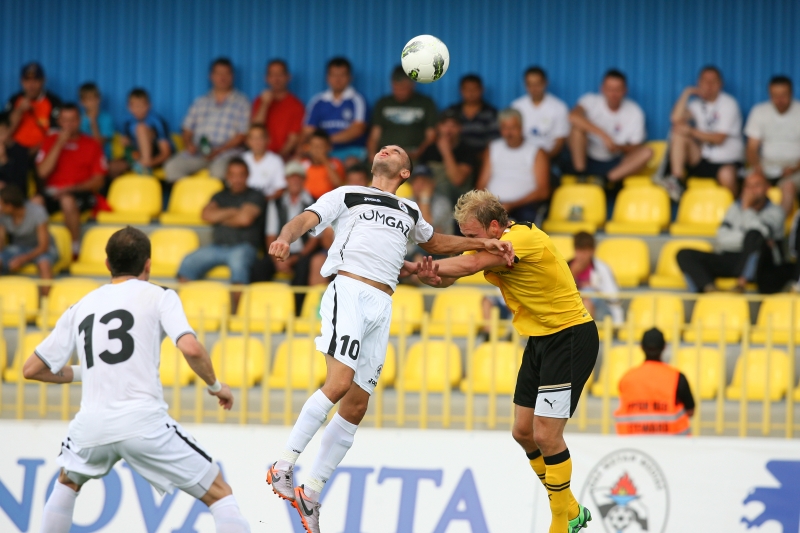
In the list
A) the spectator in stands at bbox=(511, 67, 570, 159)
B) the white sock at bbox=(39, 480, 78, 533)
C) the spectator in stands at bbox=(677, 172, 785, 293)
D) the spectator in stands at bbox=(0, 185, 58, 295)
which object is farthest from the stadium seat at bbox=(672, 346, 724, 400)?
the spectator in stands at bbox=(0, 185, 58, 295)

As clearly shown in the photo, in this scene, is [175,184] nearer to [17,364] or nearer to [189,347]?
[17,364]

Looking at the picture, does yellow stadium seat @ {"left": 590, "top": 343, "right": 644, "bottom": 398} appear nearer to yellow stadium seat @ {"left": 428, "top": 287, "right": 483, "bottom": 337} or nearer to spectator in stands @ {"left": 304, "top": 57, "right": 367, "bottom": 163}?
yellow stadium seat @ {"left": 428, "top": 287, "right": 483, "bottom": 337}

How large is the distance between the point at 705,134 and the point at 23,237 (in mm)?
8528

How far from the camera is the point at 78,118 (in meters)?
14.9

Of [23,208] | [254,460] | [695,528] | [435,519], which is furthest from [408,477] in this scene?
[23,208]

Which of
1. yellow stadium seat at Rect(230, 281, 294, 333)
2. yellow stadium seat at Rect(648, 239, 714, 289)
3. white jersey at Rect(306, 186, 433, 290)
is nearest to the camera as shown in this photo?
white jersey at Rect(306, 186, 433, 290)

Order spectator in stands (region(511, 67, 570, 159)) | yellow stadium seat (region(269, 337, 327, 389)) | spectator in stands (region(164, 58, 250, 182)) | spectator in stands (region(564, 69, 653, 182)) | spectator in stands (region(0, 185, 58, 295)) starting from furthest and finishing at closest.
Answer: spectator in stands (region(164, 58, 250, 182))
spectator in stands (region(511, 67, 570, 159))
spectator in stands (region(564, 69, 653, 182))
spectator in stands (region(0, 185, 58, 295))
yellow stadium seat (region(269, 337, 327, 389))

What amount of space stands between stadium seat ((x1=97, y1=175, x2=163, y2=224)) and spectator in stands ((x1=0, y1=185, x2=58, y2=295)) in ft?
3.81

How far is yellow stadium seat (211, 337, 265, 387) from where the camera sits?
1110cm

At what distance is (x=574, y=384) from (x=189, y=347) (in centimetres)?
296

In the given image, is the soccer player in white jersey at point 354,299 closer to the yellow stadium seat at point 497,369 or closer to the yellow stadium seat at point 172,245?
the yellow stadium seat at point 497,369

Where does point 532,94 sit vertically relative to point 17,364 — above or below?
above

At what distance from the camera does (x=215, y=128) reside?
593 inches

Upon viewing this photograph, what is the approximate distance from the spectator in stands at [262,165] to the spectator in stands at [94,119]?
2.37 meters
